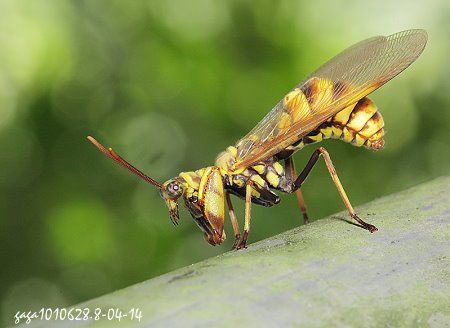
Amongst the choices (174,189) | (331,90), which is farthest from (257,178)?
(331,90)

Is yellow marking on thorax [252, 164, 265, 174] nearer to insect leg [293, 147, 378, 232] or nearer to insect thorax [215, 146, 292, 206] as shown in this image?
insect thorax [215, 146, 292, 206]

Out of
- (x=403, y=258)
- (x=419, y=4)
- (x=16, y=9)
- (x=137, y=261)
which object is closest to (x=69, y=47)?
(x=16, y=9)

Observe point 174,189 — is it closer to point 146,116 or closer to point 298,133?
point 298,133

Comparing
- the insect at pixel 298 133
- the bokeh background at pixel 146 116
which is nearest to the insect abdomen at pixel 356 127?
the insect at pixel 298 133

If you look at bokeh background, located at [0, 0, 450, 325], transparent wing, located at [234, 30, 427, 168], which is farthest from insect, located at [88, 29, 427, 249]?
bokeh background, located at [0, 0, 450, 325]

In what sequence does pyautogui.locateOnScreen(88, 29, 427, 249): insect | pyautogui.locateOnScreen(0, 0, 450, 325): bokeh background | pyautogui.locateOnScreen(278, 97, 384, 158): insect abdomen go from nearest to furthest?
pyautogui.locateOnScreen(88, 29, 427, 249): insect
pyautogui.locateOnScreen(278, 97, 384, 158): insect abdomen
pyautogui.locateOnScreen(0, 0, 450, 325): bokeh background

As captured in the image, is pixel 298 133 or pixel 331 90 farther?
pixel 331 90

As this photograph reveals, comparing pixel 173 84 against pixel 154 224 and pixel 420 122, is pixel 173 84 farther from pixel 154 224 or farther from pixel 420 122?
pixel 420 122
